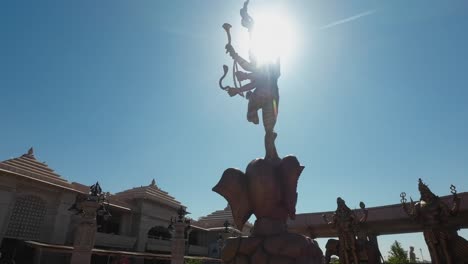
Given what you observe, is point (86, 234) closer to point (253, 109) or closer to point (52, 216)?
point (253, 109)

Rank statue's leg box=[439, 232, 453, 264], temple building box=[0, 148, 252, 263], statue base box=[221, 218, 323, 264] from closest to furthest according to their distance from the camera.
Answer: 1. statue base box=[221, 218, 323, 264]
2. statue's leg box=[439, 232, 453, 264]
3. temple building box=[0, 148, 252, 263]

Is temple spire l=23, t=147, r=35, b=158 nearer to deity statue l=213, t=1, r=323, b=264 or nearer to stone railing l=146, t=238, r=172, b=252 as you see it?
stone railing l=146, t=238, r=172, b=252

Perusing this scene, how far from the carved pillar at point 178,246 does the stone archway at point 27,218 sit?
382 inches

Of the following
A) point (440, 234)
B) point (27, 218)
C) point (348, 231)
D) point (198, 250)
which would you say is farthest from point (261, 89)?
point (198, 250)

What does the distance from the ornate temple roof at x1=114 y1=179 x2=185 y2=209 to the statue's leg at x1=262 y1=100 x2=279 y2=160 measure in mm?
24340

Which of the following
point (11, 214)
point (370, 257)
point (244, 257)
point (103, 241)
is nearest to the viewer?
point (244, 257)

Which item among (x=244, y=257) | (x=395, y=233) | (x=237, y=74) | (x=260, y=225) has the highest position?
(x=237, y=74)

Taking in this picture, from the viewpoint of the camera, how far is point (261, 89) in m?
6.09

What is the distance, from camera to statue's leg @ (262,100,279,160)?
18.6ft

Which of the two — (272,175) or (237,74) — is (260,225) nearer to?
(272,175)

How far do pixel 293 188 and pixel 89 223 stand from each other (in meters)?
10.8

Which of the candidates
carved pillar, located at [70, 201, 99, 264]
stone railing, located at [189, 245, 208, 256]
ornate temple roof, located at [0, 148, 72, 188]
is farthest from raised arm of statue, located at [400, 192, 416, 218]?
stone railing, located at [189, 245, 208, 256]

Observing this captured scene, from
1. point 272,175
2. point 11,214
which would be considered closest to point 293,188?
point 272,175

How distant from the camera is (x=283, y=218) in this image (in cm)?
511
